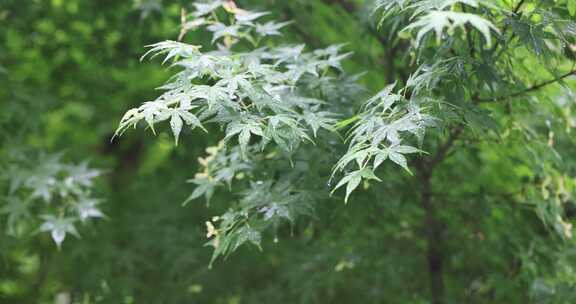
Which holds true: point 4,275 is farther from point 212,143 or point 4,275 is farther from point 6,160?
point 212,143

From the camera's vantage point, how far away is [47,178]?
3.16 metres

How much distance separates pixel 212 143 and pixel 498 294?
1765mm

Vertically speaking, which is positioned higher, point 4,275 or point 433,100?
point 4,275

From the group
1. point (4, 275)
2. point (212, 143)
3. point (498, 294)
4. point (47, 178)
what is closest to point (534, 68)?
point (498, 294)

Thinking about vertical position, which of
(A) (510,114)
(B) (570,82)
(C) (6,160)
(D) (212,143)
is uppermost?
(C) (6,160)

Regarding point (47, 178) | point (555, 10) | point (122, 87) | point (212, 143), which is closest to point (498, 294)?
point (555, 10)

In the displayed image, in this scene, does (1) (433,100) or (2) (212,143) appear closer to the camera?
(1) (433,100)

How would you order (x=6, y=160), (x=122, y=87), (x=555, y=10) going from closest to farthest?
(x=555, y=10)
(x=6, y=160)
(x=122, y=87)

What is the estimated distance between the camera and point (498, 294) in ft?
10.2

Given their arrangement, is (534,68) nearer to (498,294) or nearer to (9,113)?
(498,294)

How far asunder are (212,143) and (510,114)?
177cm

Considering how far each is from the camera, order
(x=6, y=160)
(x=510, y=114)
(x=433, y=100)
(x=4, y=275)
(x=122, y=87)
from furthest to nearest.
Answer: (x=122, y=87)
(x=4, y=275)
(x=6, y=160)
(x=510, y=114)
(x=433, y=100)

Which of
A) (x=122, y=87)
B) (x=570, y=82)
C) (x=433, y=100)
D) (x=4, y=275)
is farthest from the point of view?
(x=122, y=87)

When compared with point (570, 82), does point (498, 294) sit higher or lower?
lower
